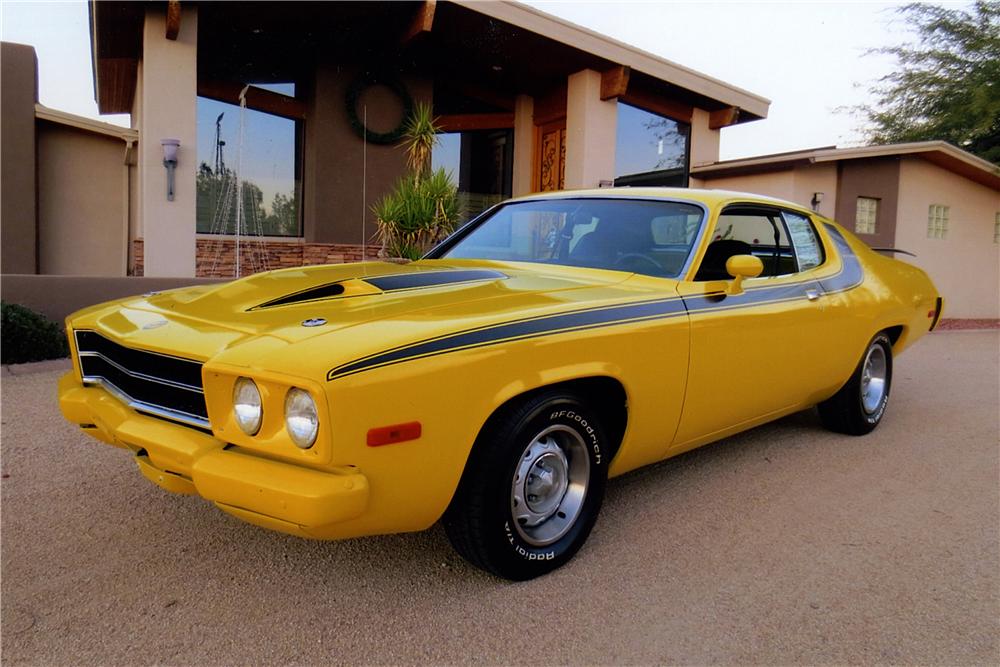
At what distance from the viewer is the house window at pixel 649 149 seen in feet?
40.3

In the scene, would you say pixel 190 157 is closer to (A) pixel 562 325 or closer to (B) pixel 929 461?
(A) pixel 562 325

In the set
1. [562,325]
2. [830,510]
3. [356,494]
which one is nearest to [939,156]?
[830,510]

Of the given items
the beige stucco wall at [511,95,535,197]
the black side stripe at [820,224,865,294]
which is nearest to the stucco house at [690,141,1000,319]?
the beige stucco wall at [511,95,535,197]

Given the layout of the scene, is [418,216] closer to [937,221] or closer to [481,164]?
[481,164]

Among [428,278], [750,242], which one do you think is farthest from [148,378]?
[750,242]

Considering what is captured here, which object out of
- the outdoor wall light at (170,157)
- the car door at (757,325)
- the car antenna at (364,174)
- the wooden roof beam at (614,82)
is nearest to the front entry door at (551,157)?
the wooden roof beam at (614,82)

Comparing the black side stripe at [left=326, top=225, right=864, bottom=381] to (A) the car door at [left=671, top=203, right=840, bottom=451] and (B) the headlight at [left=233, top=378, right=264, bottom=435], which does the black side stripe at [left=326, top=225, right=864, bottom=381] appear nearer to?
(A) the car door at [left=671, top=203, right=840, bottom=451]

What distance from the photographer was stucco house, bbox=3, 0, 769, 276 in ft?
34.0

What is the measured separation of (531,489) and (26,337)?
224 inches

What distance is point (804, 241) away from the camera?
4.50 metres

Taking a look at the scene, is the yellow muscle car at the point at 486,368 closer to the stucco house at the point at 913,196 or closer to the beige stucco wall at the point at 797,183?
the beige stucco wall at the point at 797,183

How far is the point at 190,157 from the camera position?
8828 millimetres

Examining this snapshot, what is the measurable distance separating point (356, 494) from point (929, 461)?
375cm

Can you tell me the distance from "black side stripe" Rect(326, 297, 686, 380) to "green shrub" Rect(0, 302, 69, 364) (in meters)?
5.71
